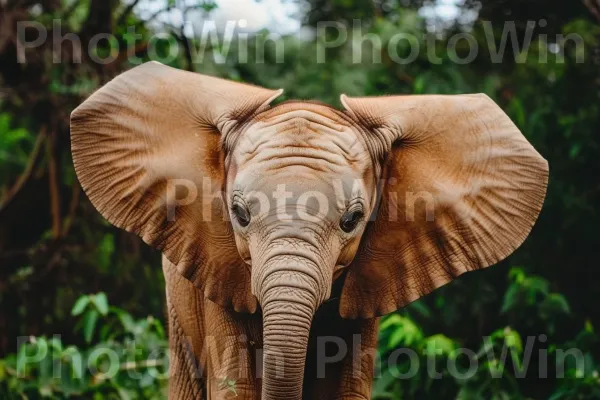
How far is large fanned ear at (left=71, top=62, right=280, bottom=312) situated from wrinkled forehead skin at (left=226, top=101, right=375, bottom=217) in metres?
0.17

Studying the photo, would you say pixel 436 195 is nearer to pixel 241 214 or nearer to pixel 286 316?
pixel 241 214

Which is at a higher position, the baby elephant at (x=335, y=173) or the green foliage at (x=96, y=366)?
the baby elephant at (x=335, y=173)

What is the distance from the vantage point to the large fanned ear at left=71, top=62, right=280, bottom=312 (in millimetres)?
4555

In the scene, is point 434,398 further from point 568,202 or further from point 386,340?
point 568,202

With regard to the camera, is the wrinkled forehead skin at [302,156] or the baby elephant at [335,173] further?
the baby elephant at [335,173]

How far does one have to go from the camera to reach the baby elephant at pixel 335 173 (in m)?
4.37

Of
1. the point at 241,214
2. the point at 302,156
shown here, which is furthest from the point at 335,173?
the point at 241,214

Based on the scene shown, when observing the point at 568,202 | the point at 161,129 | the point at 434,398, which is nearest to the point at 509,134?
the point at 161,129

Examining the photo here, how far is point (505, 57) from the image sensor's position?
1084cm

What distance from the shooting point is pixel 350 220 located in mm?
4227

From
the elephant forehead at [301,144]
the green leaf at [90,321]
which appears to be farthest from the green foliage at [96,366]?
the elephant forehead at [301,144]

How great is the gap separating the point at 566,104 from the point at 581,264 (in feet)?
4.29

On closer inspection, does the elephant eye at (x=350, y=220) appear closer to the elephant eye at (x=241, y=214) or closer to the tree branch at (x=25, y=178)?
the elephant eye at (x=241, y=214)

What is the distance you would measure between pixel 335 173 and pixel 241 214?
1.26 feet
